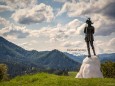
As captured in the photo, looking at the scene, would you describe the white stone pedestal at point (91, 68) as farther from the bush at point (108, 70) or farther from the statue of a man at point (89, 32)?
the bush at point (108, 70)

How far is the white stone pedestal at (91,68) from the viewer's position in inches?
1438

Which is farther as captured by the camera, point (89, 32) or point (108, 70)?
point (108, 70)

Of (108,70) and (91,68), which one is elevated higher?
(108,70)

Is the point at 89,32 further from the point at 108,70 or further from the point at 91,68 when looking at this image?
the point at 108,70

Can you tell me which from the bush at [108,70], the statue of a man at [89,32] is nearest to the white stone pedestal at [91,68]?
the statue of a man at [89,32]

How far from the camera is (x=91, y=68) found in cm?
3675

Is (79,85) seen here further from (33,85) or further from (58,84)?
(33,85)

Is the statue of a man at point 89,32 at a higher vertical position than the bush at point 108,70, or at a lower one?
higher

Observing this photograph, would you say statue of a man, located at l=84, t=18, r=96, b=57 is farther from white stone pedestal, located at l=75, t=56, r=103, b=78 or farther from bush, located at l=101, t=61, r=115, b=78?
bush, located at l=101, t=61, r=115, b=78

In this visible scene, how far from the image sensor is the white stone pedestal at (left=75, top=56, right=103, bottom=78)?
3653 cm

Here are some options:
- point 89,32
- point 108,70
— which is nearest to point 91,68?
point 89,32

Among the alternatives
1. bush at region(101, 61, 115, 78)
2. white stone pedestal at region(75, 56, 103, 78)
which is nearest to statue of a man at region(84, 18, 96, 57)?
white stone pedestal at region(75, 56, 103, 78)

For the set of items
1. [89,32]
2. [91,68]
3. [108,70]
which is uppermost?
[89,32]

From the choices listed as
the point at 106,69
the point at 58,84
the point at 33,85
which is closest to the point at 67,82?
the point at 58,84
